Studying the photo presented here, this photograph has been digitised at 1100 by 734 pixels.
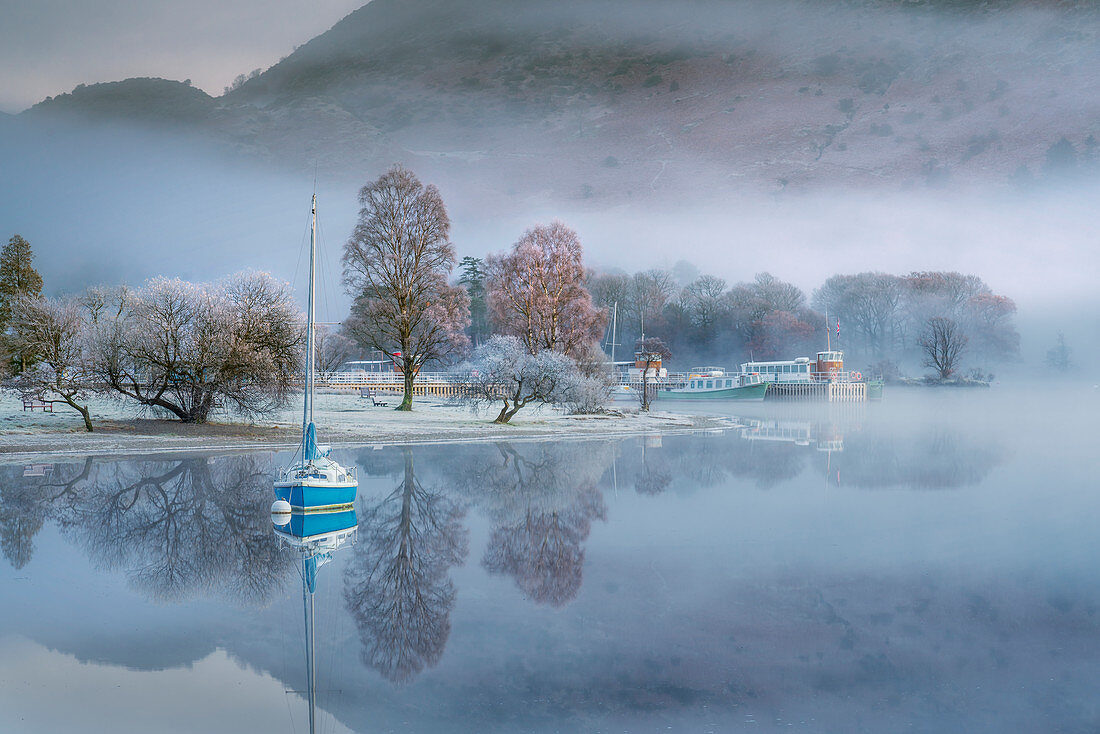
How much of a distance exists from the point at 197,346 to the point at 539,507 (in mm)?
20290

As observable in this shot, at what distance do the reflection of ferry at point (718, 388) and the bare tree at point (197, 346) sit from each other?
57.9m

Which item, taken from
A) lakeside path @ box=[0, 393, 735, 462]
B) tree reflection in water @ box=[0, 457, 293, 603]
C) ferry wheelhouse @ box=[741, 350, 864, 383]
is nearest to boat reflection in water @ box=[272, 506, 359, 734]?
tree reflection in water @ box=[0, 457, 293, 603]

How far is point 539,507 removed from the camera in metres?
16.2

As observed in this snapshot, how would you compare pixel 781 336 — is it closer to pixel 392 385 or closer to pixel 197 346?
pixel 392 385

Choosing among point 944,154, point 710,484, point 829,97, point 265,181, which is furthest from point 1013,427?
point 829,97

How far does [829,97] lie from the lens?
167m

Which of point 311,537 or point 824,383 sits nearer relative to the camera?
point 311,537

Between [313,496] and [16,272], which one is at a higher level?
[16,272]

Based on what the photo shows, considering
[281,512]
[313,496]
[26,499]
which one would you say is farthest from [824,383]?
[26,499]

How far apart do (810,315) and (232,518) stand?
4201 inches

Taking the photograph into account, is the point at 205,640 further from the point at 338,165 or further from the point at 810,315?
the point at 338,165

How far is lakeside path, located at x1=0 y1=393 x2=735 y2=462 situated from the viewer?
2602 centimetres

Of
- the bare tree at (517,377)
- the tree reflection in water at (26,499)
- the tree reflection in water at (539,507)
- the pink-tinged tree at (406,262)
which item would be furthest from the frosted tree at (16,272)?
the tree reflection in water at (539,507)

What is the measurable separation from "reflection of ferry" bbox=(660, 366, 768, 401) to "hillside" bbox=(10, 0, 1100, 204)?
5637 centimetres
